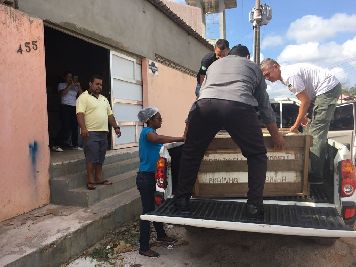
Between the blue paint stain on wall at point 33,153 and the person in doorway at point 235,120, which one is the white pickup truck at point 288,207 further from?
the blue paint stain on wall at point 33,153

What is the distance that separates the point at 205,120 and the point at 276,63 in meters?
1.50

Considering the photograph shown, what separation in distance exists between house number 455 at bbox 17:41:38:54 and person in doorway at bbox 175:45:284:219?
2.66m

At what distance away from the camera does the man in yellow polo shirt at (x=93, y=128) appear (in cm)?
518

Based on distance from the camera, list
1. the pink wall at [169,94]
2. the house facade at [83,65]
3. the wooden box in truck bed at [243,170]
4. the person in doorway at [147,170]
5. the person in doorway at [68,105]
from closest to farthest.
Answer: the wooden box in truck bed at [243,170] < the person in doorway at [147,170] < the house facade at [83,65] < the person in doorway at [68,105] < the pink wall at [169,94]

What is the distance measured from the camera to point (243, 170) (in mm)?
3713

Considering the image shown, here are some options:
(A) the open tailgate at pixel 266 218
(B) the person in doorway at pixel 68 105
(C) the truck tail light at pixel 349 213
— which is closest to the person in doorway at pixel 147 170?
(A) the open tailgate at pixel 266 218

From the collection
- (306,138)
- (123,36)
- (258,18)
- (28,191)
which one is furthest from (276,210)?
(258,18)

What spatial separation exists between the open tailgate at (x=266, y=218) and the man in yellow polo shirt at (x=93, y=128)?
1.91 meters

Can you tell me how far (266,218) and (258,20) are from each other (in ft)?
51.8

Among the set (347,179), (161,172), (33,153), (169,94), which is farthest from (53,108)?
(347,179)

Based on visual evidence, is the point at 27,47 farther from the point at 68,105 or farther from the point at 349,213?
the point at 349,213

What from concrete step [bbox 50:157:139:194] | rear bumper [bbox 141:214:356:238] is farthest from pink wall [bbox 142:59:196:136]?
rear bumper [bbox 141:214:356:238]

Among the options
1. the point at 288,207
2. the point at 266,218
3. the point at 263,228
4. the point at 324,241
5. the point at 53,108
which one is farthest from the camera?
the point at 53,108

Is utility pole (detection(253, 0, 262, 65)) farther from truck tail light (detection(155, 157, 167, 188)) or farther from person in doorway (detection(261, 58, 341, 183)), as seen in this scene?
truck tail light (detection(155, 157, 167, 188))
